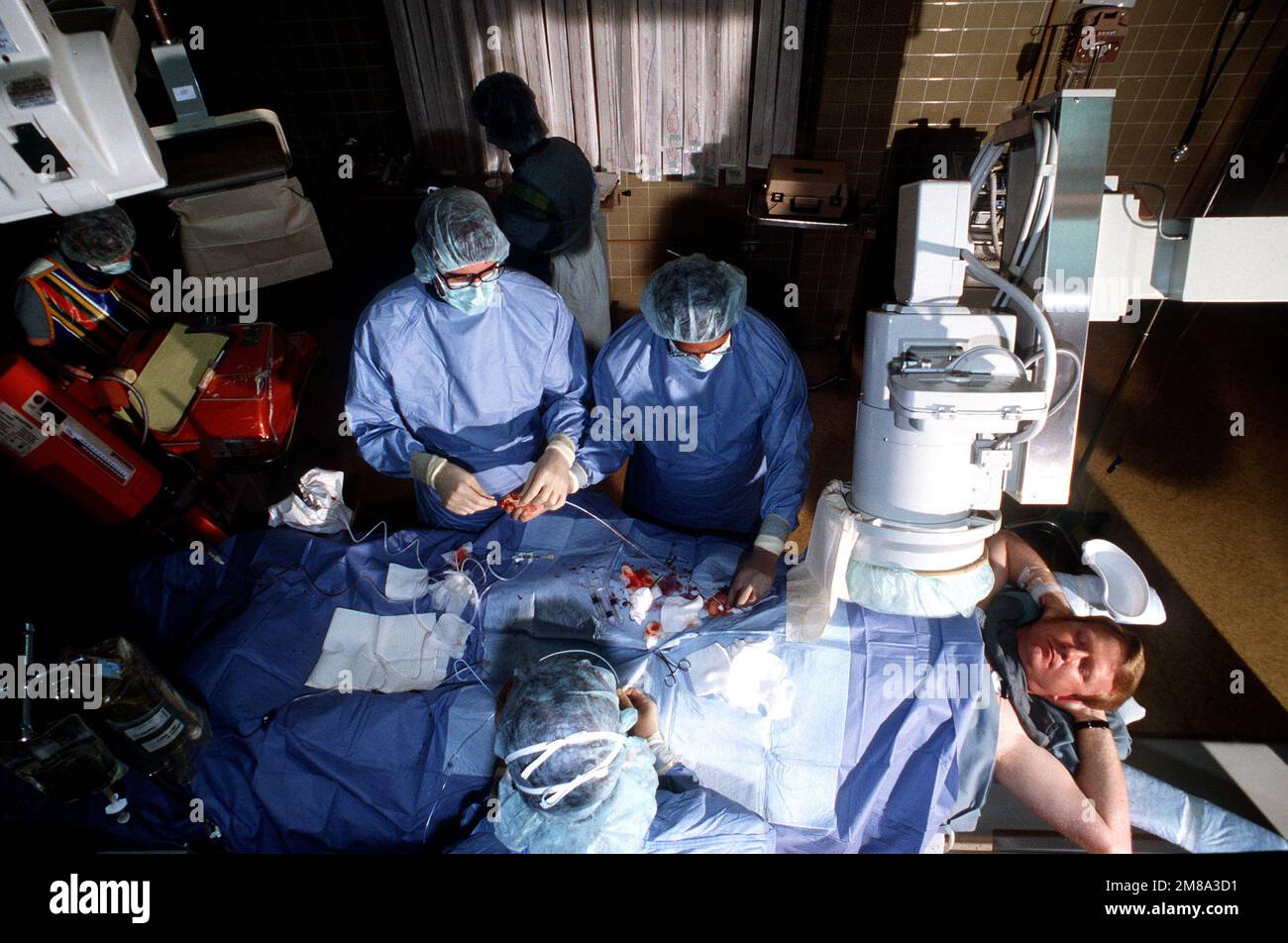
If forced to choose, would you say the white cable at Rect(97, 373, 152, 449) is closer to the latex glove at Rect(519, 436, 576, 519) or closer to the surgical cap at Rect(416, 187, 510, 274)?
the surgical cap at Rect(416, 187, 510, 274)

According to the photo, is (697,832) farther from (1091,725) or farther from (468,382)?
(468,382)

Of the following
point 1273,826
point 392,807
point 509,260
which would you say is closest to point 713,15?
point 509,260

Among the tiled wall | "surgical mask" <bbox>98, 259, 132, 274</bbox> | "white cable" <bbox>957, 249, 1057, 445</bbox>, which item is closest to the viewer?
"white cable" <bbox>957, 249, 1057, 445</bbox>

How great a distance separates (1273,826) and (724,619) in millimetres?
1989

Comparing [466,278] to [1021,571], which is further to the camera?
[1021,571]

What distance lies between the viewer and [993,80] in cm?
349

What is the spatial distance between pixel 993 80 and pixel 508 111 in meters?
2.73

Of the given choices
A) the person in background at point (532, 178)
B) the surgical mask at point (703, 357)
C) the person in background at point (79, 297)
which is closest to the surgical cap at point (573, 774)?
the surgical mask at point (703, 357)

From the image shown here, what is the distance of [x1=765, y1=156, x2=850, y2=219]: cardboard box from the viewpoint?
3.36 metres

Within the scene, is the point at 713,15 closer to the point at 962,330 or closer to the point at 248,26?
the point at 248,26

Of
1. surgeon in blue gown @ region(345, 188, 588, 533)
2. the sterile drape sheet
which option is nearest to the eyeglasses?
surgeon in blue gown @ region(345, 188, 588, 533)

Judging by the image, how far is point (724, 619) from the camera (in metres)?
1.88

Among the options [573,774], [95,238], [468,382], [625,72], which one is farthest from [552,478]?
[625,72]

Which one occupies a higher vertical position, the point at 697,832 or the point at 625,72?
the point at 625,72
